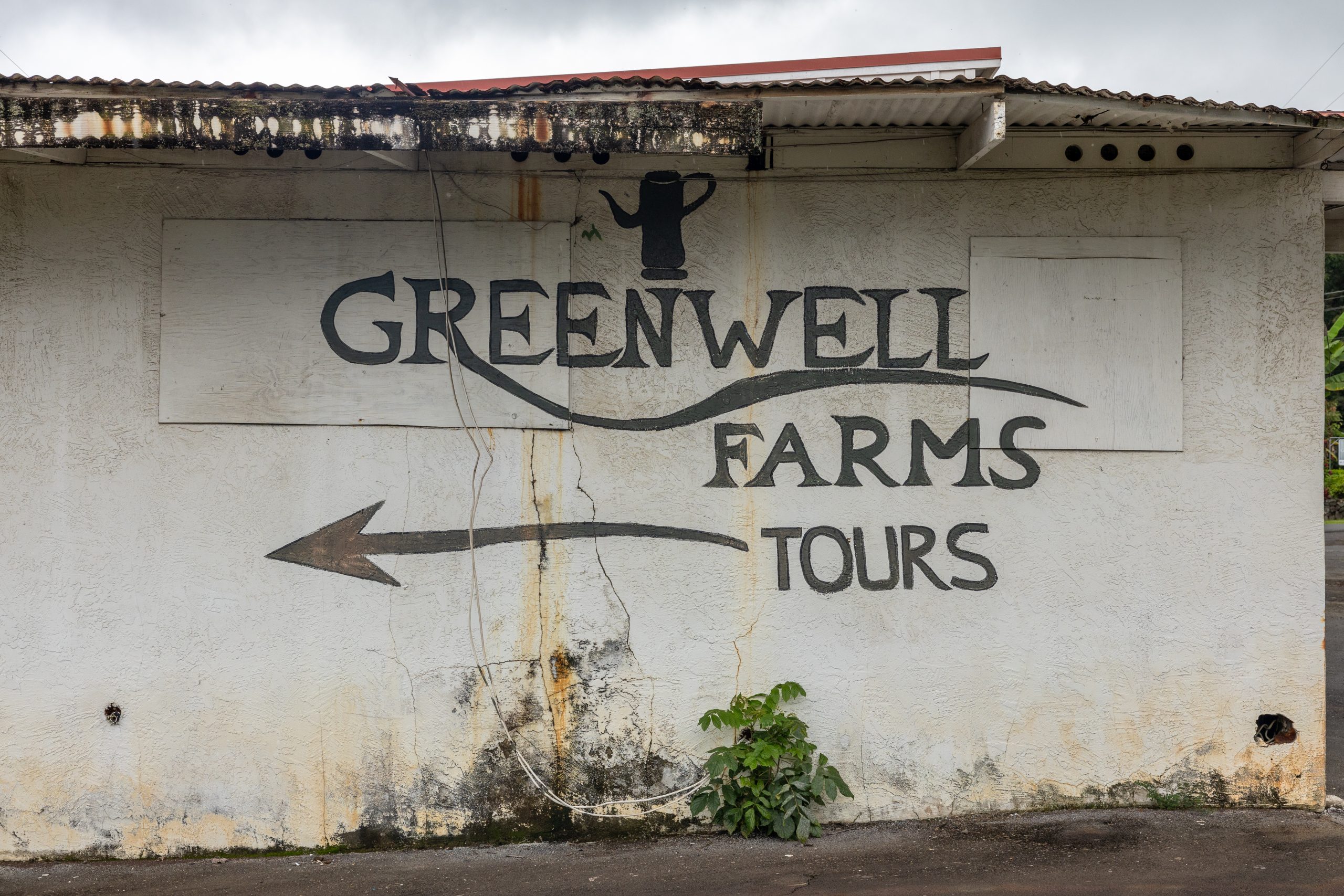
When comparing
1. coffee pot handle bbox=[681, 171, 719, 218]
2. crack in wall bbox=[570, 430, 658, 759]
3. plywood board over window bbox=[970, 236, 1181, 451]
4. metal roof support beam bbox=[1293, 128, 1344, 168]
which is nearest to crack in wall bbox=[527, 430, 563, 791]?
crack in wall bbox=[570, 430, 658, 759]

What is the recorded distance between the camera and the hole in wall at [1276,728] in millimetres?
4609

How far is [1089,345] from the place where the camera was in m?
4.62

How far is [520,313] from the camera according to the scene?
4.56 m

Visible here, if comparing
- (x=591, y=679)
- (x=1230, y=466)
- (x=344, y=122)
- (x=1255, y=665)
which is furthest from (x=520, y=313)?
(x=1255, y=665)

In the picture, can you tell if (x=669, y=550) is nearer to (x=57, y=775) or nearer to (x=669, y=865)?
(x=669, y=865)

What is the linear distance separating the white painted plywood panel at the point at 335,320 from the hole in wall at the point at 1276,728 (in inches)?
146

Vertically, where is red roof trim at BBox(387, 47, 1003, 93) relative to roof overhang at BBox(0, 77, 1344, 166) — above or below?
above

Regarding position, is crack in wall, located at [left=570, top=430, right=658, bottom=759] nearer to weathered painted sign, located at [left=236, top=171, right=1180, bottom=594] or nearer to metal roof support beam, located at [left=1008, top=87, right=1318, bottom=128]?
weathered painted sign, located at [left=236, top=171, right=1180, bottom=594]

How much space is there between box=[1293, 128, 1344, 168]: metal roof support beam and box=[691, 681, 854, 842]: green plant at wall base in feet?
11.4

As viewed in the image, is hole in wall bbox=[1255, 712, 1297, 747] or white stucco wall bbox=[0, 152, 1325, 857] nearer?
white stucco wall bbox=[0, 152, 1325, 857]

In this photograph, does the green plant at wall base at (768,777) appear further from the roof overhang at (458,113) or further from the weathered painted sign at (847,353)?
the roof overhang at (458,113)

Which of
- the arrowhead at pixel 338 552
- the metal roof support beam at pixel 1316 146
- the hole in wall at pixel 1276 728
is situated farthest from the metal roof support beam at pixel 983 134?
the arrowhead at pixel 338 552

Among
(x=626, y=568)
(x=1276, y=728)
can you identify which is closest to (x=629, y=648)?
(x=626, y=568)

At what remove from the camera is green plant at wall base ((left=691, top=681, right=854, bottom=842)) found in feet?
14.4
